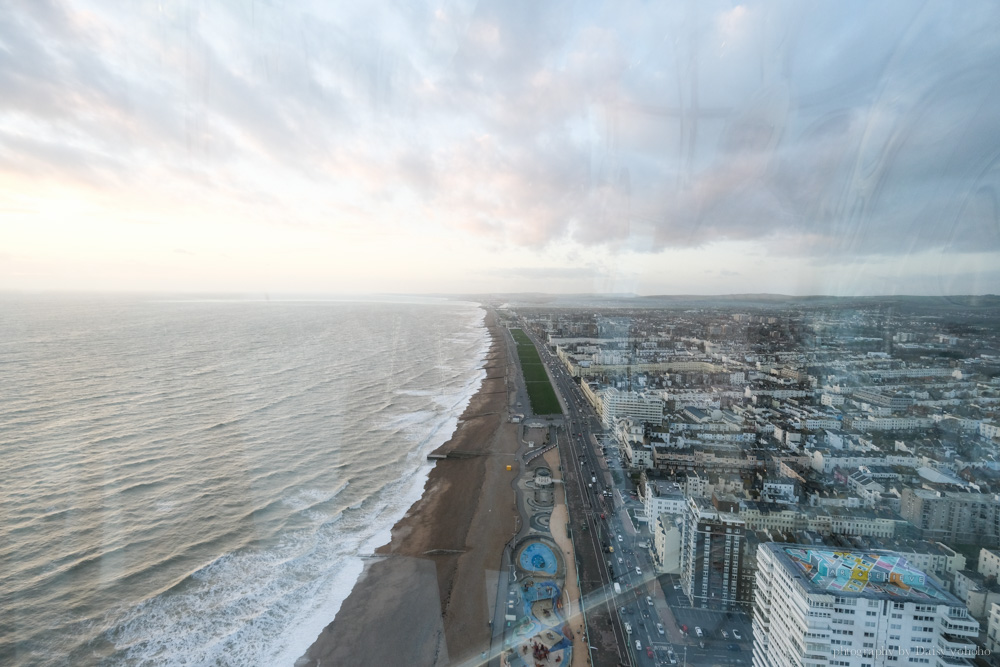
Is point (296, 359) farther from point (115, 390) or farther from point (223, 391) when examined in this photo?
point (115, 390)

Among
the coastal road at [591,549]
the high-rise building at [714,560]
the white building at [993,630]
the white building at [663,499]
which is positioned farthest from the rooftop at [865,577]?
the white building at [663,499]

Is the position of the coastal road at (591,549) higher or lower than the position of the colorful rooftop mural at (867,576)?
lower

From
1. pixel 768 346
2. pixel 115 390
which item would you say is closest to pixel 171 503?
pixel 115 390

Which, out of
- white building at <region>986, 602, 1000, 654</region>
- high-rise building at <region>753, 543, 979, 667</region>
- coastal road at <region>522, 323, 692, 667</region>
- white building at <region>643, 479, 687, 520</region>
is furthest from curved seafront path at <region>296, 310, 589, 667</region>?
white building at <region>986, 602, 1000, 654</region>

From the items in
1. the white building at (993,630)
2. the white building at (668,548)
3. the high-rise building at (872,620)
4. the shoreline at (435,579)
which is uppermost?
the high-rise building at (872,620)

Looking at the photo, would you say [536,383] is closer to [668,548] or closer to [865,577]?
[668,548]

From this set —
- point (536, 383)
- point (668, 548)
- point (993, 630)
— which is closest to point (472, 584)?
point (668, 548)

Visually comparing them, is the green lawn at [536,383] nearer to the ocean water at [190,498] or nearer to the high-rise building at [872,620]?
the ocean water at [190,498]
